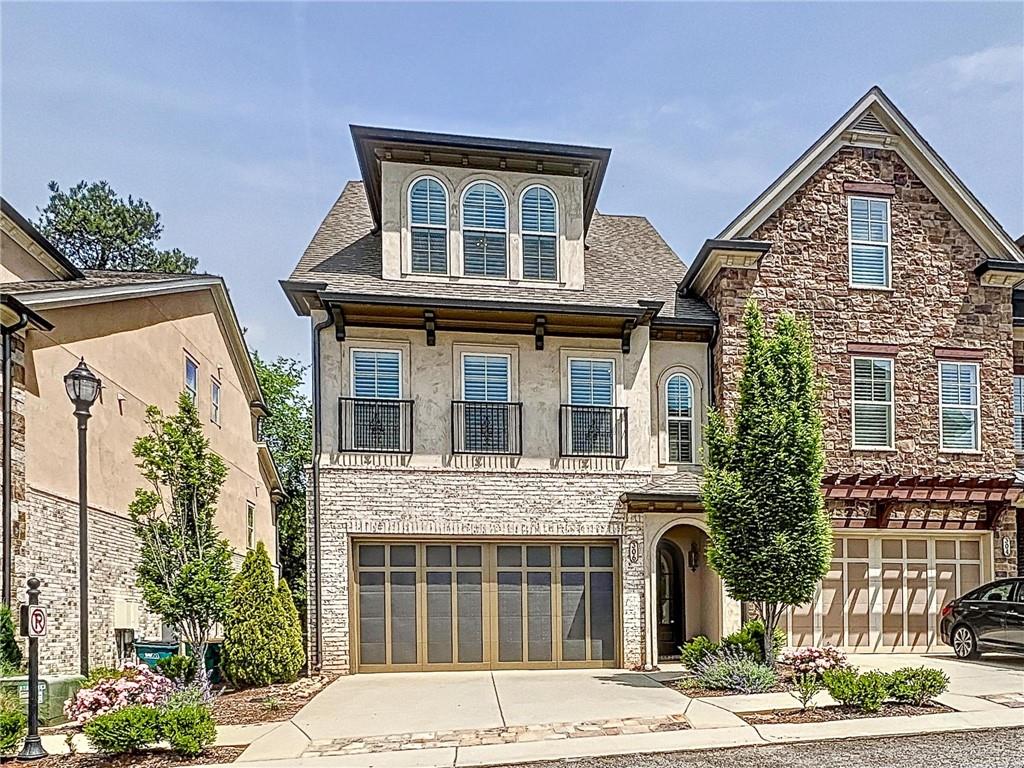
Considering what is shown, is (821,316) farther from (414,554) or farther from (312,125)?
(312,125)

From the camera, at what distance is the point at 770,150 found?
1797 cm

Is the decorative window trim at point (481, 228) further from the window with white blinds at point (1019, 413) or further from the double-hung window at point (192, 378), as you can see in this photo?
the window with white blinds at point (1019, 413)

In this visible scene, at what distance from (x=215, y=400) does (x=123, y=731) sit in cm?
1197

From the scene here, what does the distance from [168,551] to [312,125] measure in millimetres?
6267

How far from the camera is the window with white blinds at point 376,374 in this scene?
15.1 meters

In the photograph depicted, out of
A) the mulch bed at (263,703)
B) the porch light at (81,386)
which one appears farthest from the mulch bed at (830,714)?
the porch light at (81,386)

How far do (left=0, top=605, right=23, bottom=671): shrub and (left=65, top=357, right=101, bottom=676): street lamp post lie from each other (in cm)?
158

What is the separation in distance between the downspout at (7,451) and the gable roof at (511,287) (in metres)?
4.27

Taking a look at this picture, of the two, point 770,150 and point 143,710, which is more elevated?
point 770,150

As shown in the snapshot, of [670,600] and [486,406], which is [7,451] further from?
[670,600]

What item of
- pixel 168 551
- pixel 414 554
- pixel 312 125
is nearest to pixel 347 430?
pixel 414 554

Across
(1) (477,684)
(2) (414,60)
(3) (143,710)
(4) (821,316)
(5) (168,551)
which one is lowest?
(1) (477,684)

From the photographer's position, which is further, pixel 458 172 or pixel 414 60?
pixel 458 172

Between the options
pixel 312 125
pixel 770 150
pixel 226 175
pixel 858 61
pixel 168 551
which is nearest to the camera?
pixel 168 551
